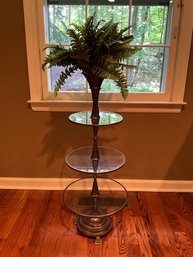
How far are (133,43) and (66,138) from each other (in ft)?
2.90

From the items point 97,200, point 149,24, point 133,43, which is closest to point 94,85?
point 133,43

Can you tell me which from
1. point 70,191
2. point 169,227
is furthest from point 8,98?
point 169,227

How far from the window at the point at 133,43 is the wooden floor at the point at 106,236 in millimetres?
743

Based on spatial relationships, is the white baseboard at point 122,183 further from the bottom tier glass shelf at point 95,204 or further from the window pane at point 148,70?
the window pane at point 148,70

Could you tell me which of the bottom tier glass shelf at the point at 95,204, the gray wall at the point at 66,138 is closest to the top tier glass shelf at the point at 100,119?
the gray wall at the point at 66,138

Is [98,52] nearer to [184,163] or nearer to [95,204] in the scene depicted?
[95,204]

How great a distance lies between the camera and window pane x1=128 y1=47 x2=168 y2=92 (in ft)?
5.76

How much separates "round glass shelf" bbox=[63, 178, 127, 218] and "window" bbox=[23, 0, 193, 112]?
0.65m

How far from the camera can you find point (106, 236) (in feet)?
5.11

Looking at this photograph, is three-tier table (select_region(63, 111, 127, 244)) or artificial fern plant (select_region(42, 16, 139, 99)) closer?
artificial fern plant (select_region(42, 16, 139, 99))

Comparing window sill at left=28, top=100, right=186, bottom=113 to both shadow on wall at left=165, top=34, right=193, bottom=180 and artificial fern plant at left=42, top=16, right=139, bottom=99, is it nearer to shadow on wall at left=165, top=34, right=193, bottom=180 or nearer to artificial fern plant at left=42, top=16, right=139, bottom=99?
shadow on wall at left=165, top=34, right=193, bottom=180

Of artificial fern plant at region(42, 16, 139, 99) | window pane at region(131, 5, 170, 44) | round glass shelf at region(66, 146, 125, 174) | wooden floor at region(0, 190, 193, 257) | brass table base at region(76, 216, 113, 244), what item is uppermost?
window pane at region(131, 5, 170, 44)

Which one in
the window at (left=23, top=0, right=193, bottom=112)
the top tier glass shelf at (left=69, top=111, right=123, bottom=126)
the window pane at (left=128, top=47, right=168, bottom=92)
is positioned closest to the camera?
the top tier glass shelf at (left=69, top=111, right=123, bottom=126)

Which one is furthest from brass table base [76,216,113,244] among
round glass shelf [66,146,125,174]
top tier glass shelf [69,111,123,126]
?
top tier glass shelf [69,111,123,126]
